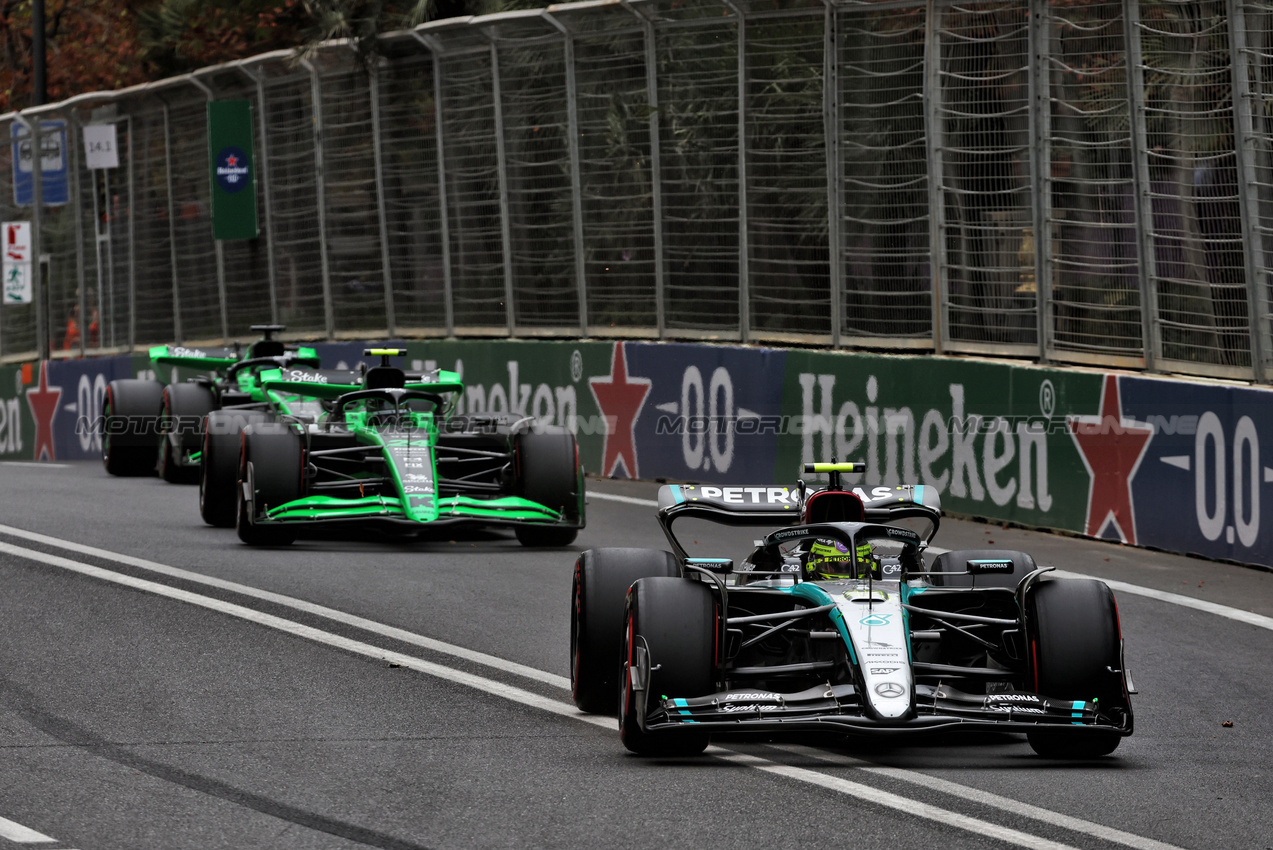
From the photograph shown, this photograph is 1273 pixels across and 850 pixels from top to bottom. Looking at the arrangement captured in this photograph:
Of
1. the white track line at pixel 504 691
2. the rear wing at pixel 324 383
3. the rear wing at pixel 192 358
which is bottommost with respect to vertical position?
the white track line at pixel 504 691

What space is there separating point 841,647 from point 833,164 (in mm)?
9514

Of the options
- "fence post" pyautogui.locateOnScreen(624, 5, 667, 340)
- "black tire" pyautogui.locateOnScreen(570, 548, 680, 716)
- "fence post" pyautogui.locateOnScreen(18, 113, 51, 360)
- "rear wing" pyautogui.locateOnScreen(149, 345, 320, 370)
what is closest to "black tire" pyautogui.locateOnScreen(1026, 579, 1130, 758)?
"black tire" pyautogui.locateOnScreen(570, 548, 680, 716)

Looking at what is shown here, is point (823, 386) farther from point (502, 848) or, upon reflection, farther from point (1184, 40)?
point (502, 848)

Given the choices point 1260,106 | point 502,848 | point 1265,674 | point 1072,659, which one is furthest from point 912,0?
point 502,848

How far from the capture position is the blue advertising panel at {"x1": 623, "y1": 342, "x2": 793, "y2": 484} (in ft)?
52.5

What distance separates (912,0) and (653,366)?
13.1 ft

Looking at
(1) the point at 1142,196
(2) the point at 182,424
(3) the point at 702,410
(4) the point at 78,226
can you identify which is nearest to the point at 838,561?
(1) the point at 1142,196

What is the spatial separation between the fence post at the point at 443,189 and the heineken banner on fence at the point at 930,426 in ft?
1.18

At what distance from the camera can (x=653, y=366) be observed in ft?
56.5

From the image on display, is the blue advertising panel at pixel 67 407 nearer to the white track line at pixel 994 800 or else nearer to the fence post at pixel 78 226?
the fence post at pixel 78 226

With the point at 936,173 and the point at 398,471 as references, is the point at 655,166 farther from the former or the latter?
the point at 398,471

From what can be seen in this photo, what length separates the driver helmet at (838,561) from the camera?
7223 millimetres

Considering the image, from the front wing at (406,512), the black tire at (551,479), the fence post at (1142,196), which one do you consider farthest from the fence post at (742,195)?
the front wing at (406,512)

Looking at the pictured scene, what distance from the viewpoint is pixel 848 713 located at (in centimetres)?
643
